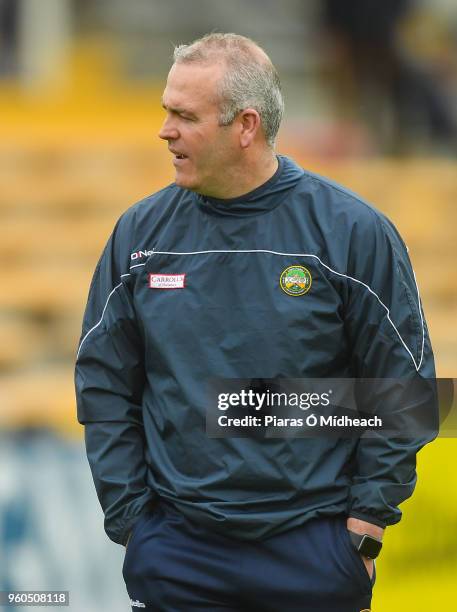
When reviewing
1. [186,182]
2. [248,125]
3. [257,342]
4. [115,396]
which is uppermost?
[248,125]

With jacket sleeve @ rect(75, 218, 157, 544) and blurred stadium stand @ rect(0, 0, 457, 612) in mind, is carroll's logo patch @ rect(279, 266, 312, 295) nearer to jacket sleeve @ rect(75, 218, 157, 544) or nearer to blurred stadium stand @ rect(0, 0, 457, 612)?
jacket sleeve @ rect(75, 218, 157, 544)

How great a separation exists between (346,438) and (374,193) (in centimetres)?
493

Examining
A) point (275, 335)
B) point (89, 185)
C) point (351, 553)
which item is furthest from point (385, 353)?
point (89, 185)

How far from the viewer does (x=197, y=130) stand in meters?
2.52

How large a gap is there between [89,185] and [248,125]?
437 centimetres

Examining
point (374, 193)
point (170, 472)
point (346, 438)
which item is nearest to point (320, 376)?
point (346, 438)

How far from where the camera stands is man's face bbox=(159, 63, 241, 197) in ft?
8.22

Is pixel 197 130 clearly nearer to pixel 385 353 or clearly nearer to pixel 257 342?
pixel 257 342

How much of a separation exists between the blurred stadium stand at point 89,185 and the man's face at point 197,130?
1307 mm

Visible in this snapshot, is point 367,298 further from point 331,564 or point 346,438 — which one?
point 331,564

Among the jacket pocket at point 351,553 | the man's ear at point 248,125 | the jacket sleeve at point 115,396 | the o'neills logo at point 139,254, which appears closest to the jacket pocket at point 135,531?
the jacket sleeve at point 115,396

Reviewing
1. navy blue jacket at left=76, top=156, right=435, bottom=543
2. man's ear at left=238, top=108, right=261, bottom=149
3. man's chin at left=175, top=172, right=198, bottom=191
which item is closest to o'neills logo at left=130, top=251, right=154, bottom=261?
navy blue jacket at left=76, top=156, right=435, bottom=543

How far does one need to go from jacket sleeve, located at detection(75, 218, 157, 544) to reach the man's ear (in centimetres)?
32

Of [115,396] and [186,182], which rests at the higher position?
[186,182]
